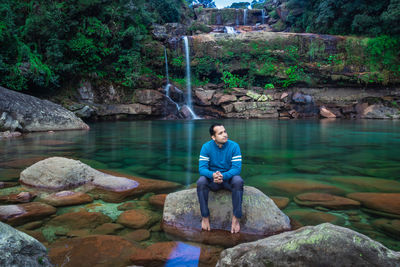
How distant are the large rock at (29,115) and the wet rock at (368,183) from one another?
11.9 meters

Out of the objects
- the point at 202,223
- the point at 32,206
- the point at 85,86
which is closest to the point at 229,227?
the point at 202,223

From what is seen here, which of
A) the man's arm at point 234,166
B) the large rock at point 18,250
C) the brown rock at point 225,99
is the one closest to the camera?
the large rock at point 18,250

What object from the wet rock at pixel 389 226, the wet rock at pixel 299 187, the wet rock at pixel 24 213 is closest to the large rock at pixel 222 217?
the wet rock at pixel 389 226

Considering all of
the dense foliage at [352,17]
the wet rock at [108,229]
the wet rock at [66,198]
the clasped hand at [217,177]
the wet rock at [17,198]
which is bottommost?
the wet rock at [108,229]

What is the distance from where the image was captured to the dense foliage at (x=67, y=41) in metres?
16.0

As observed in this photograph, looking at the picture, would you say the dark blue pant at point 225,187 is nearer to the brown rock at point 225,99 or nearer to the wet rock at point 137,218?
the wet rock at point 137,218

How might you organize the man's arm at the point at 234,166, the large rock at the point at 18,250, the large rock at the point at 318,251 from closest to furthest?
the large rock at the point at 18,250 < the large rock at the point at 318,251 < the man's arm at the point at 234,166

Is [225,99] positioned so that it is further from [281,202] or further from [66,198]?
[66,198]

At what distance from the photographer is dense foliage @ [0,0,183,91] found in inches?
629

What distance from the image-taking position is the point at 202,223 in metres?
3.11

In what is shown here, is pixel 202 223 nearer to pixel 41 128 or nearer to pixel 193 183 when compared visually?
pixel 193 183

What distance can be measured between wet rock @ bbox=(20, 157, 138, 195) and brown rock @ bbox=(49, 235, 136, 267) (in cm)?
162

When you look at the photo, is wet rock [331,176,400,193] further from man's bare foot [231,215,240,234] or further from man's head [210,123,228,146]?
man's head [210,123,228,146]

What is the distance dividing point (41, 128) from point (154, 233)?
1150cm
